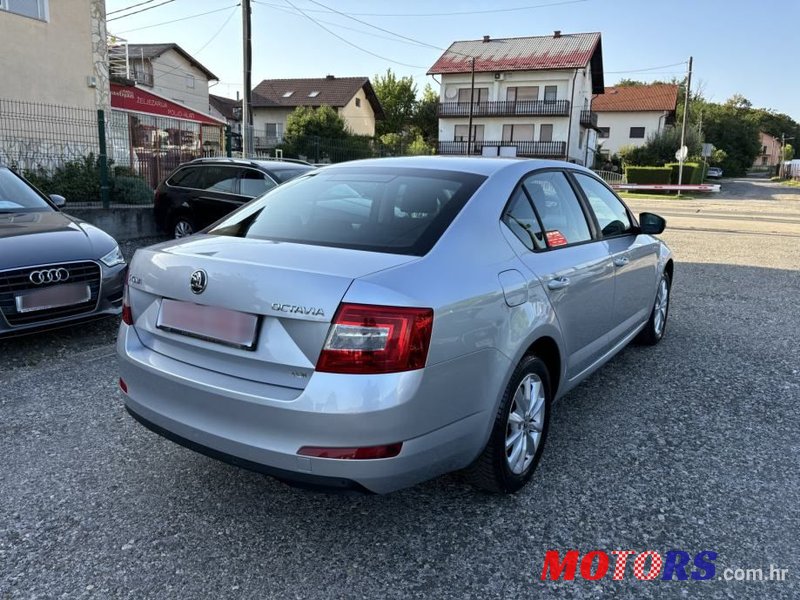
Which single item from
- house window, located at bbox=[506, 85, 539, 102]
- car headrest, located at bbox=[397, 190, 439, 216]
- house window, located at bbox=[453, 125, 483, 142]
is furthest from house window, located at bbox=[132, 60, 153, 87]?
car headrest, located at bbox=[397, 190, 439, 216]

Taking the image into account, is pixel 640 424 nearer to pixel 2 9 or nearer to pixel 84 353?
pixel 84 353

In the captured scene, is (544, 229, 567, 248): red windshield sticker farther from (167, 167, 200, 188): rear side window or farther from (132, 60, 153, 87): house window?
(132, 60, 153, 87): house window

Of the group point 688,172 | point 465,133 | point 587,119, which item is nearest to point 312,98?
point 465,133

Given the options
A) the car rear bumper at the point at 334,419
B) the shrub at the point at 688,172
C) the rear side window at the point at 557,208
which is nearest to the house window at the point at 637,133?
the shrub at the point at 688,172

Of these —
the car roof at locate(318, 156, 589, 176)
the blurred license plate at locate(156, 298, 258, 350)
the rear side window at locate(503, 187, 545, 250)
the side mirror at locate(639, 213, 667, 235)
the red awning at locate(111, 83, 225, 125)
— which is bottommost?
the blurred license plate at locate(156, 298, 258, 350)

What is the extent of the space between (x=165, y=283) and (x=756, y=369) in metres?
4.53

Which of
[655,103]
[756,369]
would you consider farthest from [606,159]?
[756,369]

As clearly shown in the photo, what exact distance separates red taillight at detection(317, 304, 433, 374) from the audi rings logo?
3.48 m

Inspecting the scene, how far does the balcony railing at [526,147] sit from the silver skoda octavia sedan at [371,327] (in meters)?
43.4

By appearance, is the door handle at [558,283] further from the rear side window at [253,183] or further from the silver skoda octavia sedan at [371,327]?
the rear side window at [253,183]

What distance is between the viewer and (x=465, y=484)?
10.1 feet

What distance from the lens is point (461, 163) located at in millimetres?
3416

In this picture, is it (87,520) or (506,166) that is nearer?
(87,520)

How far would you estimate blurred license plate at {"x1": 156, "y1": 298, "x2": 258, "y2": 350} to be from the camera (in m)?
2.37
